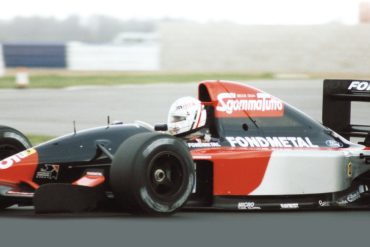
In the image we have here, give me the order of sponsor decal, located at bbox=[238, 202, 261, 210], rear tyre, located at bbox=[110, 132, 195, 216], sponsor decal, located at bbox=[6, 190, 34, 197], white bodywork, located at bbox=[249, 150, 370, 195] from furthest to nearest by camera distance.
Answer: white bodywork, located at bbox=[249, 150, 370, 195] → sponsor decal, located at bbox=[238, 202, 261, 210] → sponsor decal, located at bbox=[6, 190, 34, 197] → rear tyre, located at bbox=[110, 132, 195, 216]

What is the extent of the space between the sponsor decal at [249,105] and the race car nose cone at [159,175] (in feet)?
4.17

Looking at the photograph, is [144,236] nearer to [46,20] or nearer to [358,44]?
[358,44]

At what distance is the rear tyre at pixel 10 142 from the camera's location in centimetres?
870

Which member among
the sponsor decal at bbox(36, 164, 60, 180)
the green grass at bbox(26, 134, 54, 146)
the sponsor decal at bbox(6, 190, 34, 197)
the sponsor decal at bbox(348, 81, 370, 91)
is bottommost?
the green grass at bbox(26, 134, 54, 146)

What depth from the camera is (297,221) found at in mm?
7562

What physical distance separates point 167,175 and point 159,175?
9cm

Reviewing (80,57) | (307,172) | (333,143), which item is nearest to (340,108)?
(333,143)

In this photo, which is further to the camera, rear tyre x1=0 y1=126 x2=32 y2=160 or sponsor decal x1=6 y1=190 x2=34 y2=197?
rear tyre x1=0 y1=126 x2=32 y2=160

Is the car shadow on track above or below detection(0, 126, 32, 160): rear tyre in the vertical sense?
below

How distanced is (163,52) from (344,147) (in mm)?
34223

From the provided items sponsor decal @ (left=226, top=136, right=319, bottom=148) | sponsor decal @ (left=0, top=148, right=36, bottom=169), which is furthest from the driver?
sponsor decal @ (left=0, top=148, right=36, bottom=169)

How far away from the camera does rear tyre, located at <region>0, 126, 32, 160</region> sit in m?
8.70

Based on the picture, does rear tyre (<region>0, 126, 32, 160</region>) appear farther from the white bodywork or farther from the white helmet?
the white bodywork

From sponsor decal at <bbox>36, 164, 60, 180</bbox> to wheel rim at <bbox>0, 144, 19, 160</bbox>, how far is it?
3.30 ft
